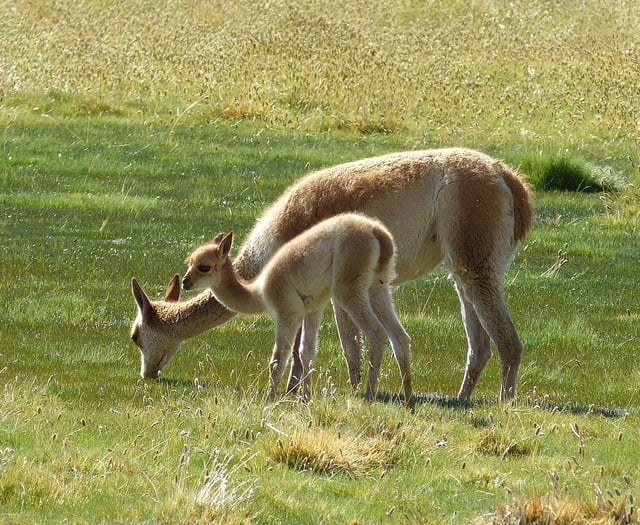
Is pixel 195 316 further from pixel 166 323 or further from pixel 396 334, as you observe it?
pixel 396 334

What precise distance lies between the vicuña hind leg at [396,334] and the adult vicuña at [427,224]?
2.28 ft

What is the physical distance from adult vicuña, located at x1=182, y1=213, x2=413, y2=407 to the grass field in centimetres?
44

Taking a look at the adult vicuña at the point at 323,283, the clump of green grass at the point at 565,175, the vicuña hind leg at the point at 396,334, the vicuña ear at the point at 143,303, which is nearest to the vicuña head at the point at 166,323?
the vicuña ear at the point at 143,303

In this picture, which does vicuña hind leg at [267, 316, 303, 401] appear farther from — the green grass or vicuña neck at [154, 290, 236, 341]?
vicuña neck at [154, 290, 236, 341]

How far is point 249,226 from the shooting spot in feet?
57.2

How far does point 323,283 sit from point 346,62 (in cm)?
2136

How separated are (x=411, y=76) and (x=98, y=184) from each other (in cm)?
1069

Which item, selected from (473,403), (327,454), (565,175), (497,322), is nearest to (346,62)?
(565,175)

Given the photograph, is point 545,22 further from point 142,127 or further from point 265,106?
point 142,127

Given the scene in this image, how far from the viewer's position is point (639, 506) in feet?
21.1

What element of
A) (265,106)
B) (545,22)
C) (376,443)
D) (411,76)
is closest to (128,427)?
(376,443)

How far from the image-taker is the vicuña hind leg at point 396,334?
8815 mm

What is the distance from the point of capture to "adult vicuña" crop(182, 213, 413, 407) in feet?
28.5

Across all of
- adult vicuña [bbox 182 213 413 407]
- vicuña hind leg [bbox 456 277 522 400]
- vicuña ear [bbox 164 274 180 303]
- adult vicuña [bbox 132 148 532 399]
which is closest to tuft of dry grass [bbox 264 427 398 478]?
adult vicuña [bbox 182 213 413 407]
